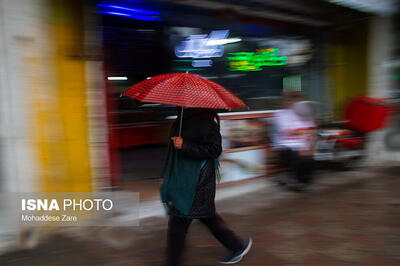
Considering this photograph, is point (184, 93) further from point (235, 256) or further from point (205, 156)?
point (235, 256)

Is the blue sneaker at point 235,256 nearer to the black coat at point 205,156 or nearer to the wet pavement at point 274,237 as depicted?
the wet pavement at point 274,237

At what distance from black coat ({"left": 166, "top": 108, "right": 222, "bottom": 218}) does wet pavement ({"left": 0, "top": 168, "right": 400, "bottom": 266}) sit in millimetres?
818

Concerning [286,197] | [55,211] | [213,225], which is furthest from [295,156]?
[55,211]

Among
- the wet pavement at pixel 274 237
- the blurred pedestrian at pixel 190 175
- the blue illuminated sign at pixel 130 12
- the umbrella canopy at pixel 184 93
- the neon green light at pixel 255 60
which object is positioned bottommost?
the wet pavement at pixel 274 237

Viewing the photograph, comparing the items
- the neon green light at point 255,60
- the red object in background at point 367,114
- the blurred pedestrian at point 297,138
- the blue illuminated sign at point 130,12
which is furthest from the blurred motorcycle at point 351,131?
the blue illuminated sign at point 130,12

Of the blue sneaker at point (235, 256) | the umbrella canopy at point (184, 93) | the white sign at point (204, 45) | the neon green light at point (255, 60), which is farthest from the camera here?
the neon green light at point (255, 60)

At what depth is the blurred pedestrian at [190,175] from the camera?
2738mm

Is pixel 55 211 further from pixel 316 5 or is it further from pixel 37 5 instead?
pixel 316 5

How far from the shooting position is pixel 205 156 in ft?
9.00

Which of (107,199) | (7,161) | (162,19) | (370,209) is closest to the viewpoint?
(7,161)

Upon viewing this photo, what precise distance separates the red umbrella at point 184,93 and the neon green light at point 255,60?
345cm

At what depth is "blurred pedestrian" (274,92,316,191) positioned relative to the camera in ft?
16.6

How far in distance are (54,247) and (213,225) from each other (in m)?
1.83

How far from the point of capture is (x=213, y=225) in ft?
9.85
